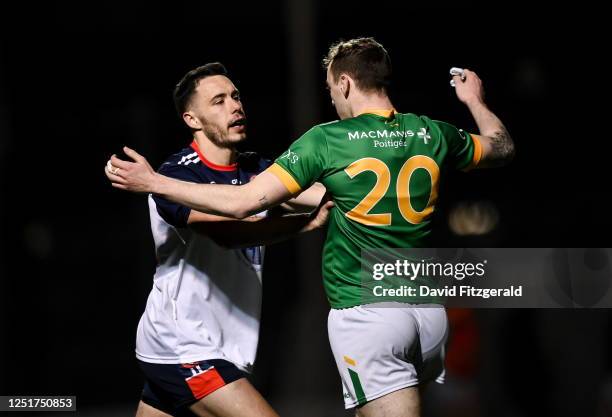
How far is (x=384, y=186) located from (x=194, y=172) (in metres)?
1.19

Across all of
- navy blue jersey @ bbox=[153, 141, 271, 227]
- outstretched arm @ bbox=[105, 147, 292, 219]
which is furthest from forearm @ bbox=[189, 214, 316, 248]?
outstretched arm @ bbox=[105, 147, 292, 219]

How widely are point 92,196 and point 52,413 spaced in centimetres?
490

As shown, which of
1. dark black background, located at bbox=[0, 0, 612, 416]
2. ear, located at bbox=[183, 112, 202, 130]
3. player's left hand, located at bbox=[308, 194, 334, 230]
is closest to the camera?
player's left hand, located at bbox=[308, 194, 334, 230]

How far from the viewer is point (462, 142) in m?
5.38

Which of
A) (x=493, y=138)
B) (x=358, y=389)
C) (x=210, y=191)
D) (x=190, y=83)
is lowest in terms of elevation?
(x=358, y=389)

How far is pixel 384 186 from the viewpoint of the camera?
16.8 ft

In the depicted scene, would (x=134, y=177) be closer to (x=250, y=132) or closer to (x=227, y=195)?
(x=227, y=195)

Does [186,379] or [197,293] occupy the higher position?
[197,293]

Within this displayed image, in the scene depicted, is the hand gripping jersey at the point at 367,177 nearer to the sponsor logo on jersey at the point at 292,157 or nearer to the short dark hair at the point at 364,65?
the sponsor logo on jersey at the point at 292,157

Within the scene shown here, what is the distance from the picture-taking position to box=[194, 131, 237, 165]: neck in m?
5.96

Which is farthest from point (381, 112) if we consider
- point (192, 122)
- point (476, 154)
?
point (192, 122)

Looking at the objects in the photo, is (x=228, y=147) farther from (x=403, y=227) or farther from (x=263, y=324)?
(x=263, y=324)

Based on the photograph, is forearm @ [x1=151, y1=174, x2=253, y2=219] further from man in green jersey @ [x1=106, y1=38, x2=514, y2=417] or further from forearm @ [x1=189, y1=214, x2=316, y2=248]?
forearm @ [x1=189, y1=214, x2=316, y2=248]

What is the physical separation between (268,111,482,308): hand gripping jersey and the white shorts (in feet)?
0.38
